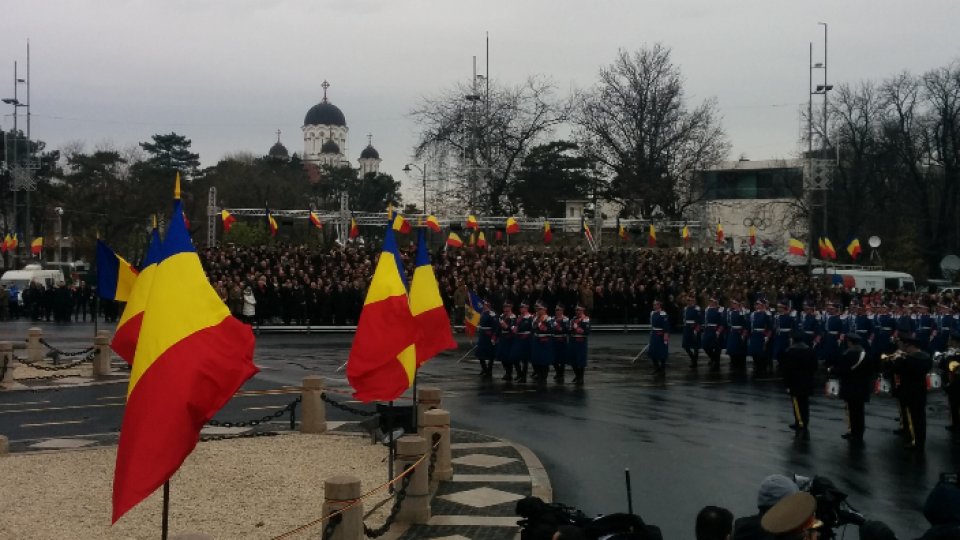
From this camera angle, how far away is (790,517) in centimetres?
482

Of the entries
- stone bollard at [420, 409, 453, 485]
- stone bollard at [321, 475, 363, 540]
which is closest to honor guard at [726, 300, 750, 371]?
stone bollard at [420, 409, 453, 485]

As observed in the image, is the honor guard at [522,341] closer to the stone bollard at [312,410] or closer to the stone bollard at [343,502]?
the stone bollard at [312,410]

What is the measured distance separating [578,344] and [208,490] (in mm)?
11154

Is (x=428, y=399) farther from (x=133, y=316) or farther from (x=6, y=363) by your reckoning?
(x=6, y=363)

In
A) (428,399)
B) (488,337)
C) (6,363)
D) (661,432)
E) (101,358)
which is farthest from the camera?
(101,358)

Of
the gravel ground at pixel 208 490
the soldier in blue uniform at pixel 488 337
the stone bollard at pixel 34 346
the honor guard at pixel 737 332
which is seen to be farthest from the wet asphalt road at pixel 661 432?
the stone bollard at pixel 34 346

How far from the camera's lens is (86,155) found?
69.2 m

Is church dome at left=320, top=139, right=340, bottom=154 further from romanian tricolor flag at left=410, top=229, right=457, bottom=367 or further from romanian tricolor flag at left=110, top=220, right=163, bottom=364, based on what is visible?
romanian tricolor flag at left=410, top=229, right=457, bottom=367

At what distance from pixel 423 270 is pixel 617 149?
148 ft

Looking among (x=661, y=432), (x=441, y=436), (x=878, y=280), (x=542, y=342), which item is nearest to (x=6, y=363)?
(x=542, y=342)

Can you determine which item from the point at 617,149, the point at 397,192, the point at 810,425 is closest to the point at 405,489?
the point at 810,425

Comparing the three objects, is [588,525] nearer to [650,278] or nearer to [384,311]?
[384,311]

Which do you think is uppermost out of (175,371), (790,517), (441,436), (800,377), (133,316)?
(175,371)

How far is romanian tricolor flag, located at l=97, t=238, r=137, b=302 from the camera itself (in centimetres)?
2147
